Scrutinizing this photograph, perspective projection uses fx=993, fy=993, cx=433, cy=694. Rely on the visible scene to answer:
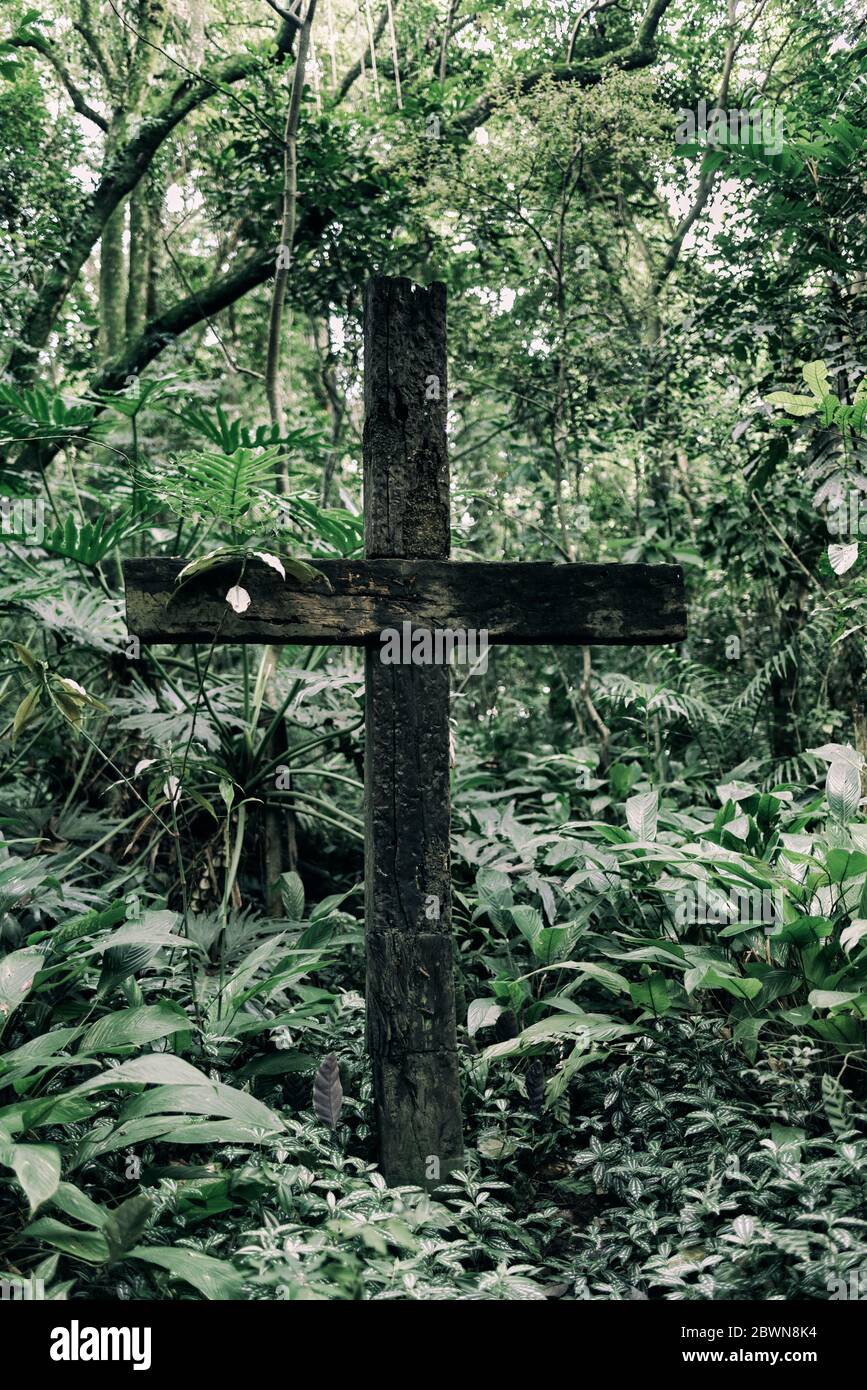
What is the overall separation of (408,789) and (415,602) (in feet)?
1.53

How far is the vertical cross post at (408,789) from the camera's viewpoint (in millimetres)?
2365

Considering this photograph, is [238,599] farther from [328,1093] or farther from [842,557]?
Answer: [842,557]

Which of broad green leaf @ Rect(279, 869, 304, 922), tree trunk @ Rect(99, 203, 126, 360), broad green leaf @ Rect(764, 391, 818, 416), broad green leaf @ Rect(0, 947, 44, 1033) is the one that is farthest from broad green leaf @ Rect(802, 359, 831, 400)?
tree trunk @ Rect(99, 203, 126, 360)

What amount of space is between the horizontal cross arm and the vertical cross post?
0.09 meters

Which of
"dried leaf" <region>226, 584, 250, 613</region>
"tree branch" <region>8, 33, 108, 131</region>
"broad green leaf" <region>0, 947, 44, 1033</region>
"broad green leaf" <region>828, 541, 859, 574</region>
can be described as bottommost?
"broad green leaf" <region>0, 947, 44, 1033</region>

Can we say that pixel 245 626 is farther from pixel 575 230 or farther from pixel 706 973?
pixel 575 230

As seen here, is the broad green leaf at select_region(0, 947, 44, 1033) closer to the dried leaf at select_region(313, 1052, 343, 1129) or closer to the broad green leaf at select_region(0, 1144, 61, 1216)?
the broad green leaf at select_region(0, 1144, 61, 1216)

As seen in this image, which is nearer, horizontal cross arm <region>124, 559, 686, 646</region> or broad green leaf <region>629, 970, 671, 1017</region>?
horizontal cross arm <region>124, 559, 686, 646</region>

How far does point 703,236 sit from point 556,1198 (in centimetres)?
480

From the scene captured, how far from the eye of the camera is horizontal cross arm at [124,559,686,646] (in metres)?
2.30

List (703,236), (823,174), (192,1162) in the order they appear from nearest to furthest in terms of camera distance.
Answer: (192,1162) → (823,174) → (703,236)

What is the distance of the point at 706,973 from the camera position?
98.3 inches
